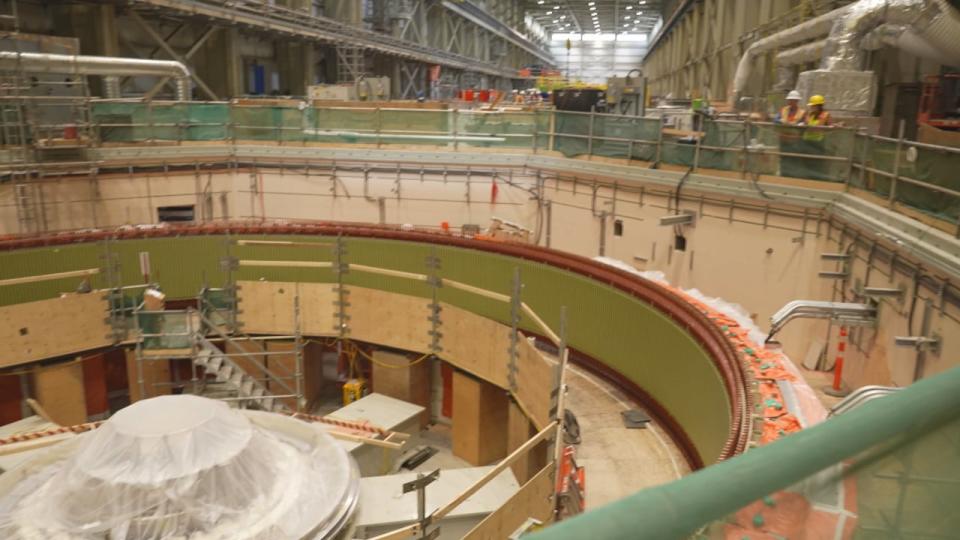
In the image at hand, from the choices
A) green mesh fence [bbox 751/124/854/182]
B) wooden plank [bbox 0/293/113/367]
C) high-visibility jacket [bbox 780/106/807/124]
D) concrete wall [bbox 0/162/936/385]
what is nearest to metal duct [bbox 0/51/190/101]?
concrete wall [bbox 0/162/936/385]

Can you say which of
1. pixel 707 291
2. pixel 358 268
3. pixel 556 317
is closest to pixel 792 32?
pixel 707 291

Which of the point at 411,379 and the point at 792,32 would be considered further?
the point at 792,32

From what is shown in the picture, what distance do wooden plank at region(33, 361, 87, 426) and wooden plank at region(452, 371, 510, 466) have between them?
275 inches

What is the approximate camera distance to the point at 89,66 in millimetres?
16031

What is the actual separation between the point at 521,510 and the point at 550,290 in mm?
Result: 5321

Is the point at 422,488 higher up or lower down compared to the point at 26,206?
lower down

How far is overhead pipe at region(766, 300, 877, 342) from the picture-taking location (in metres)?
8.52

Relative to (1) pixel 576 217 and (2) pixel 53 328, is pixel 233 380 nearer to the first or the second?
(2) pixel 53 328

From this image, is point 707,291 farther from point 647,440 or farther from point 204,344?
point 204,344

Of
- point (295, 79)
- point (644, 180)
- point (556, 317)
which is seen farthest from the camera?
point (295, 79)

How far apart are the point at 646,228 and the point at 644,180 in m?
0.97

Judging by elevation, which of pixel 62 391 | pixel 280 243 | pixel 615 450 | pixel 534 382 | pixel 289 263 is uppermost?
Answer: pixel 280 243

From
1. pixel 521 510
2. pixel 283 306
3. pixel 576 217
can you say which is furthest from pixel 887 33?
pixel 283 306

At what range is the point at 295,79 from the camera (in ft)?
105
